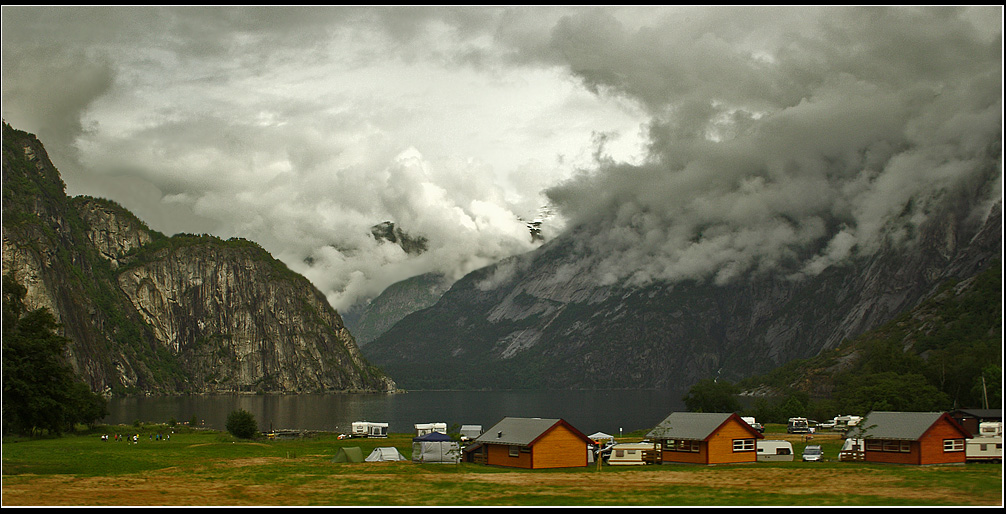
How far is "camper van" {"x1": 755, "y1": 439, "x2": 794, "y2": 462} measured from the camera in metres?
71.2

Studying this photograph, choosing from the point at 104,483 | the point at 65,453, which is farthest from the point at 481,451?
the point at 65,453

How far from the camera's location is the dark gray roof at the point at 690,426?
219 feet

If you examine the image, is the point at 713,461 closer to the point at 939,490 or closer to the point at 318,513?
the point at 939,490

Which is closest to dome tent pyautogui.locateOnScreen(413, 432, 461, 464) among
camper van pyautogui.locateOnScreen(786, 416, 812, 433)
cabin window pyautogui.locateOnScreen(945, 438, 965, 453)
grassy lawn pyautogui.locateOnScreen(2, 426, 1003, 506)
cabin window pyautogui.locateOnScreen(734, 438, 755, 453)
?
grassy lawn pyautogui.locateOnScreen(2, 426, 1003, 506)

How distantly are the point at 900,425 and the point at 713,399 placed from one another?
11899 centimetres

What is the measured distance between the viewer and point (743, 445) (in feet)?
222

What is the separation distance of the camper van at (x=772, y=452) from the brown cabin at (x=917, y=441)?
7.40 metres

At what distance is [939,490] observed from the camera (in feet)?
140

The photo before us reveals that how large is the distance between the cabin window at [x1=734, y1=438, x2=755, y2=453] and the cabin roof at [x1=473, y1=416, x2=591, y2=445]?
39.6 feet

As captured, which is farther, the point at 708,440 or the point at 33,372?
the point at 708,440

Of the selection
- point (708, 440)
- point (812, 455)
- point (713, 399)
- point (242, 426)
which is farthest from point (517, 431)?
point (713, 399)

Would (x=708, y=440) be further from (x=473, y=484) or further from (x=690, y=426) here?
(x=473, y=484)

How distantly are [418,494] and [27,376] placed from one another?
34629mm

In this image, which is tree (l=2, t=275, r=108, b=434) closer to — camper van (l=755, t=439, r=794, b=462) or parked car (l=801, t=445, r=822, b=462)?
camper van (l=755, t=439, r=794, b=462)
